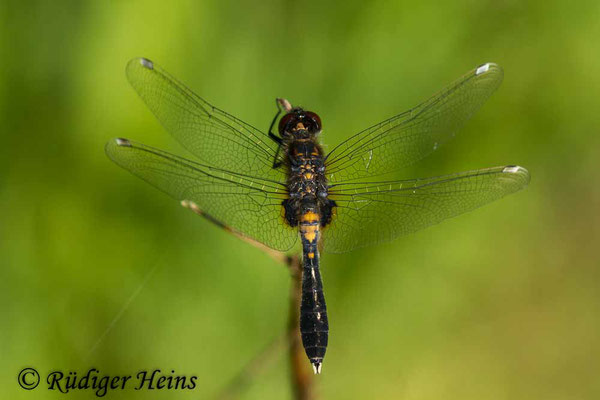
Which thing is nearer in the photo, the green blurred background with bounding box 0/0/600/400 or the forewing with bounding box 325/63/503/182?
the green blurred background with bounding box 0/0/600/400

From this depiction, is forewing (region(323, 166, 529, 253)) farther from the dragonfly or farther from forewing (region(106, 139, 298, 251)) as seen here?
forewing (region(106, 139, 298, 251))

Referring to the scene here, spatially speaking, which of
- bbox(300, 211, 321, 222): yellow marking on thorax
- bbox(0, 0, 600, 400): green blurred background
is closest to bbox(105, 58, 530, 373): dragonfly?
bbox(300, 211, 321, 222): yellow marking on thorax

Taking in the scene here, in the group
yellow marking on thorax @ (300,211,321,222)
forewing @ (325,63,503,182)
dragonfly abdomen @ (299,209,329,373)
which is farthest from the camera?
forewing @ (325,63,503,182)

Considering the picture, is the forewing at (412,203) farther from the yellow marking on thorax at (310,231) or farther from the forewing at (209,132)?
the forewing at (209,132)

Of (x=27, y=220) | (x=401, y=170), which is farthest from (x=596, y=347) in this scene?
(x=27, y=220)

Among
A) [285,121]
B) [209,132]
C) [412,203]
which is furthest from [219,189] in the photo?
[412,203]

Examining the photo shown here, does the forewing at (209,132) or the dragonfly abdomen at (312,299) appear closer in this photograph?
the dragonfly abdomen at (312,299)

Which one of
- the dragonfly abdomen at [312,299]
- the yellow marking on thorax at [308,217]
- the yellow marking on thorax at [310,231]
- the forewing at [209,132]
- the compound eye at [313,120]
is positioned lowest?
the dragonfly abdomen at [312,299]

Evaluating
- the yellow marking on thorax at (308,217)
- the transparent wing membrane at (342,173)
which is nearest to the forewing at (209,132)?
the transparent wing membrane at (342,173)
